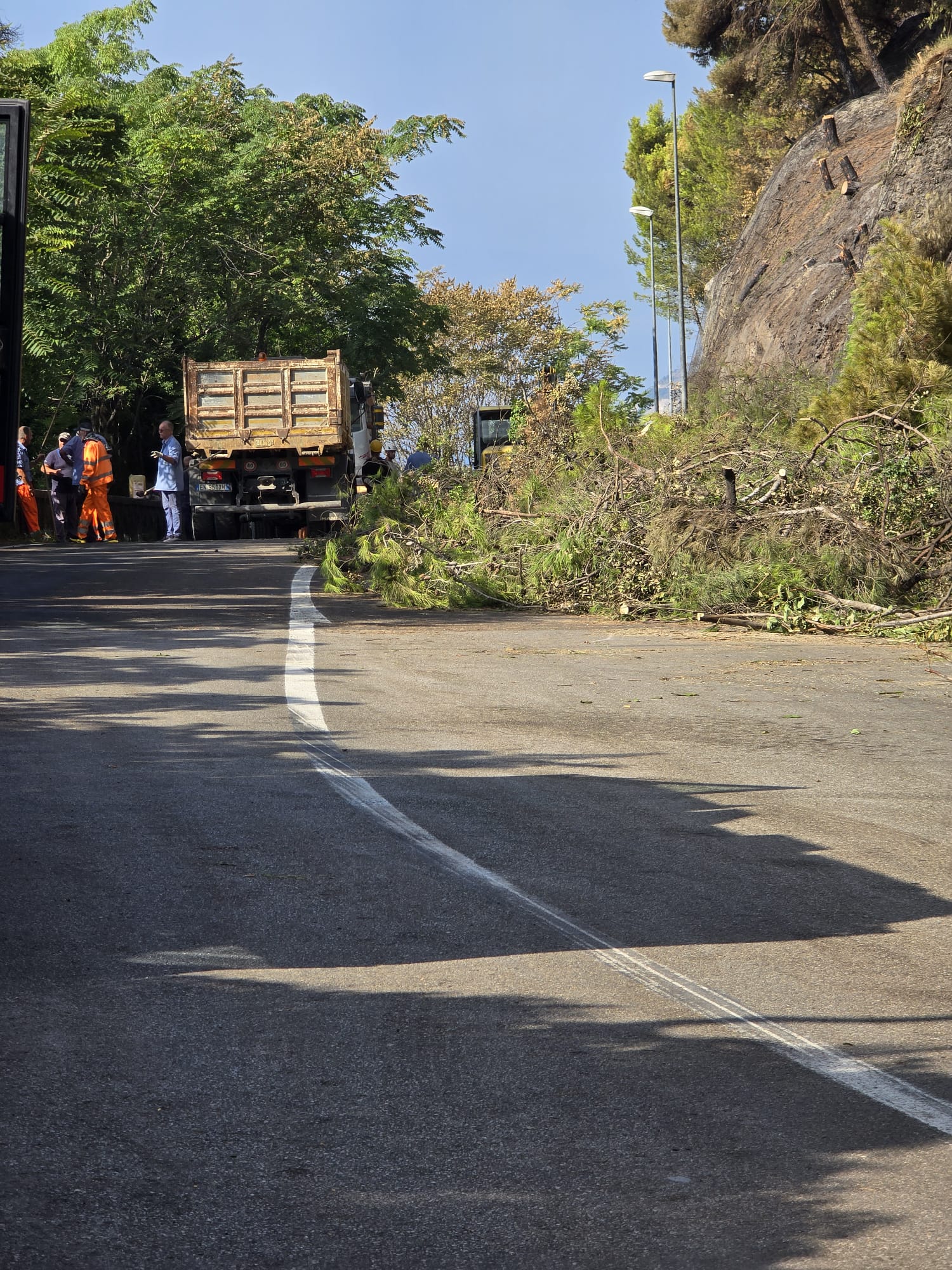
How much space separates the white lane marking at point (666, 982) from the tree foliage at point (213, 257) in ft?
78.9

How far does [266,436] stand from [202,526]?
90.0 inches

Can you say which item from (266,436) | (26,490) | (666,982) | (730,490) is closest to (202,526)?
(266,436)

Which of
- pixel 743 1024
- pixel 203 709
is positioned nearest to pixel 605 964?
pixel 743 1024

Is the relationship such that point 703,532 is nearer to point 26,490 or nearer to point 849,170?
point 26,490

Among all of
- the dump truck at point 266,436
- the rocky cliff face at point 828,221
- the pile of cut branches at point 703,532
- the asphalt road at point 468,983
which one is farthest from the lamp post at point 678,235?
the asphalt road at point 468,983

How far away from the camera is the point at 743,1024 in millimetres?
4062

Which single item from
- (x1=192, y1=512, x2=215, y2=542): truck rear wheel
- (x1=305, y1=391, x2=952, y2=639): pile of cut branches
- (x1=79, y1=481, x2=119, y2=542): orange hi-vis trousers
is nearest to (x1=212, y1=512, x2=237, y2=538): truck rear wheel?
(x1=192, y1=512, x2=215, y2=542): truck rear wheel

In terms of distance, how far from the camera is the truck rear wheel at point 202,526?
97.2 feet

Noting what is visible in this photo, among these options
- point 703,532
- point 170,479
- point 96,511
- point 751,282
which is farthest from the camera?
point 751,282

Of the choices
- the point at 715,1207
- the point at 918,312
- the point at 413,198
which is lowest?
the point at 715,1207

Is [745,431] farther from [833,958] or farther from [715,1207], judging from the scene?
[715,1207]

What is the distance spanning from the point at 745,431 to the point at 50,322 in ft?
69.9

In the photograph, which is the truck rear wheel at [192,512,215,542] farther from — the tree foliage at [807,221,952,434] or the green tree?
the green tree

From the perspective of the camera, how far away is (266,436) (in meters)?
29.0
